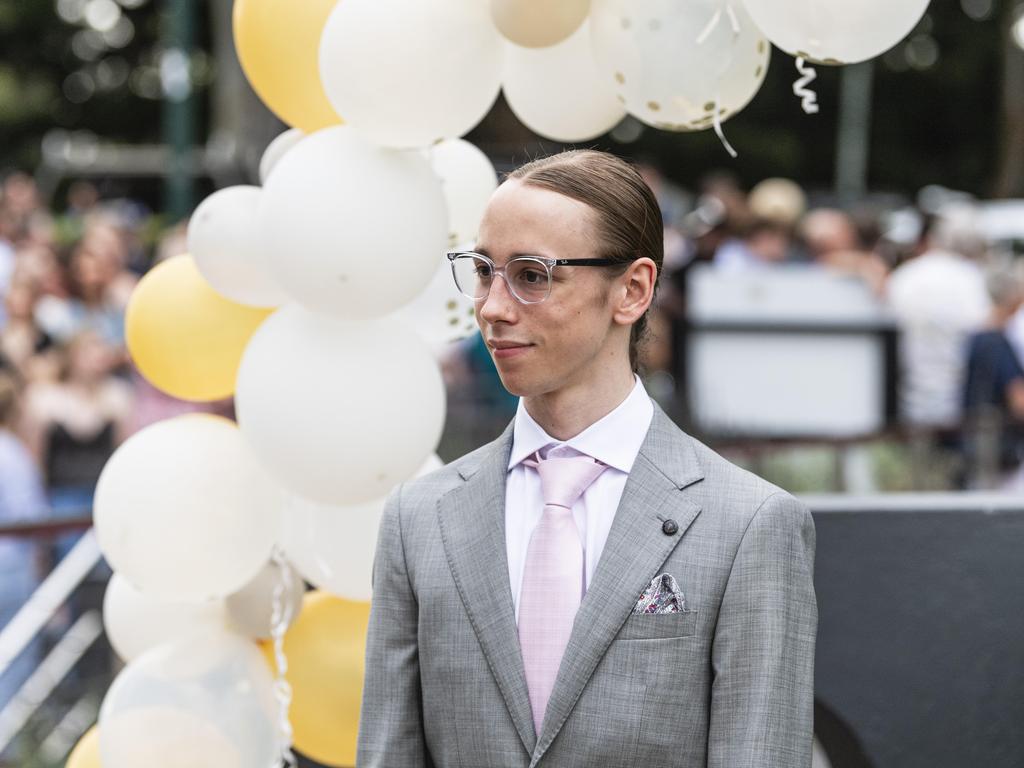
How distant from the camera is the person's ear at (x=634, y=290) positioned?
234 cm

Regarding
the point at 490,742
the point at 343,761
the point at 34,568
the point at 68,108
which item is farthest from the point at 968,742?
the point at 68,108

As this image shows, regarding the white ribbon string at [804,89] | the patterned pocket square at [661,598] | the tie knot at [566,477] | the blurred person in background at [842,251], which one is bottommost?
the blurred person in background at [842,251]

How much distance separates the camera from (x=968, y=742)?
12.4 ft

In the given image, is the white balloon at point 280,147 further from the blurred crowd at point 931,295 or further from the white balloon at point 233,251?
the blurred crowd at point 931,295

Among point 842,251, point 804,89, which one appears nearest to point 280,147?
point 804,89

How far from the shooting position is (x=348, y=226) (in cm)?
316

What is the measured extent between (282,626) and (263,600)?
11 centimetres

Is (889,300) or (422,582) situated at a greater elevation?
(422,582)

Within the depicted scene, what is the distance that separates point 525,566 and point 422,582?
0.19 metres

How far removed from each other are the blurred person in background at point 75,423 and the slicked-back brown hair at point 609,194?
539cm

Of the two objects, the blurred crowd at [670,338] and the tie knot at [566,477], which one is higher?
the tie knot at [566,477]

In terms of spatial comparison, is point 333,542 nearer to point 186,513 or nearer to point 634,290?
point 186,513

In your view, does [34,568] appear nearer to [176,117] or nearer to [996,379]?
[996,379]

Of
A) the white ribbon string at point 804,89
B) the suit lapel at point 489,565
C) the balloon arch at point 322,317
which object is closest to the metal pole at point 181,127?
the balloon arch at point 322,317
